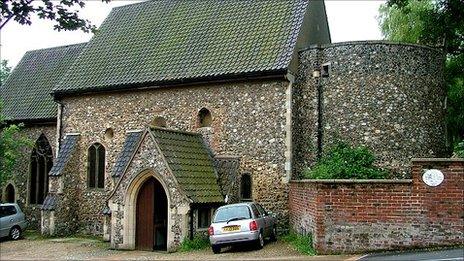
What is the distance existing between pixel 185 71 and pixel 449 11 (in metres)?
13.9

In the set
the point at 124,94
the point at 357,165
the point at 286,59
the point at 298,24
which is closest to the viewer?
the point at 357,165

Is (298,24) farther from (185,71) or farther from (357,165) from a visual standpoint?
(357,165)

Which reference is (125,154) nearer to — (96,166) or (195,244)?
(96,166)

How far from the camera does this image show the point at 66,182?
85.8 ft

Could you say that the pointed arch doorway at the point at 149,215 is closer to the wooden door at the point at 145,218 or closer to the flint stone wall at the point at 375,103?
the wooden door at the point at 145,218

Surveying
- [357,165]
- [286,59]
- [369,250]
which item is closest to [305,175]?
[357,165]

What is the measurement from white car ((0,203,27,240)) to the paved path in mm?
16983

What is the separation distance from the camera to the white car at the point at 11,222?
25.2 m

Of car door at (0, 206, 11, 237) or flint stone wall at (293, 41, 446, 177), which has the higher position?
flint stone wall at (293, 41, 446, 177)

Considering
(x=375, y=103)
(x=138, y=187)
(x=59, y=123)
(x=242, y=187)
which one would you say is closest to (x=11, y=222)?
(x=59, y=123)

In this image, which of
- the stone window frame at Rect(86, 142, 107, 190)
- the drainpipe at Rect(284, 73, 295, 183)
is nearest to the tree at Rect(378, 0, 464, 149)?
the drainpipe at Rect(284, 73, 295, 183)

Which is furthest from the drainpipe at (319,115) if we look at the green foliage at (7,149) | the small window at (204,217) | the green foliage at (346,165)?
the green foliage at (7,149)

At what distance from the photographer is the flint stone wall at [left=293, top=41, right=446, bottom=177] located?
21922mm

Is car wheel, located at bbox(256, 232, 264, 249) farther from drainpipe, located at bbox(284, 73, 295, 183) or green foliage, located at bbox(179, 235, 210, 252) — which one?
drainpipe, located at bbox(284, 73, 295, 183)
